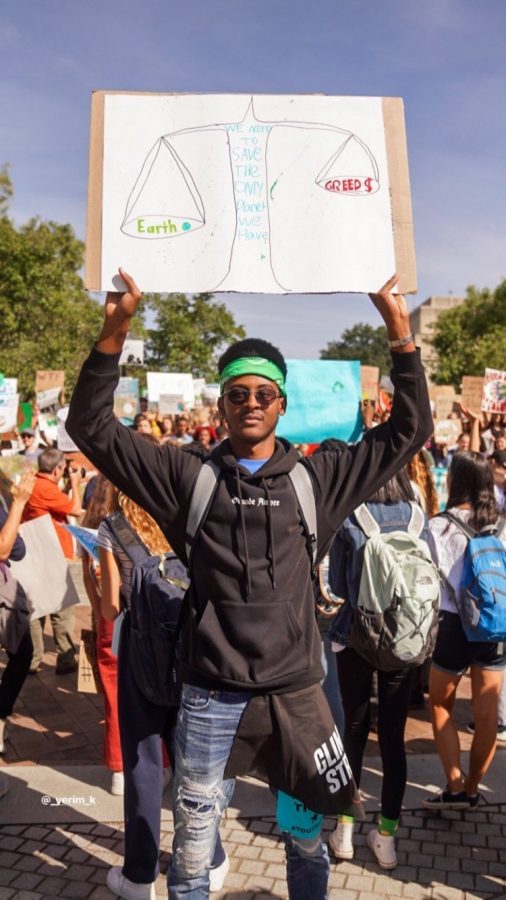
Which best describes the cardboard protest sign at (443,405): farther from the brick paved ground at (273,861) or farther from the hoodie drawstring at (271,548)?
the hoodie drawstring at (271,548)

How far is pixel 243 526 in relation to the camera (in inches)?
94.0

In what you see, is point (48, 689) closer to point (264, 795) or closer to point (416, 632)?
point (264, 795)

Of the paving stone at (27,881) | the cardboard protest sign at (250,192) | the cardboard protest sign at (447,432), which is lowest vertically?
the paving stone at (27,881)

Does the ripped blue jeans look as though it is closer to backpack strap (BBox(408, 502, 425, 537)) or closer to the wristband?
the wristband

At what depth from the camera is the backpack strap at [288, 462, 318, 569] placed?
249cm

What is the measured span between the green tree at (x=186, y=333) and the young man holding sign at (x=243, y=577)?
33.7m

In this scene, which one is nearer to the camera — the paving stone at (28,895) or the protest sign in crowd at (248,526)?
the protest sign in crowd at (248,526)

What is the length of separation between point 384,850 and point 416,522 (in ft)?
4.68

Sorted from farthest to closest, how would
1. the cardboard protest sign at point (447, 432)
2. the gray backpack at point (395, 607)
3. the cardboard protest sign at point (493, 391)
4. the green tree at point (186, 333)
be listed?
the green tree at point (186, 333)
the cardboard protest sign at point (447, 432)
the cardboard protest sign at point (493, 391)
the gray backpack at point (395, 607)

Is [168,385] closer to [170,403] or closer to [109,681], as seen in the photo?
[170,403]

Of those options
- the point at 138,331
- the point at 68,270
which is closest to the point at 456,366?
the point at 138,331

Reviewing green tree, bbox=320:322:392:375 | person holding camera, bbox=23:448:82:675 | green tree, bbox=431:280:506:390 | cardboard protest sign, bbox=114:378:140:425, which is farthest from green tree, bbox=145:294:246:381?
green tree, bbox=320:322:392:375

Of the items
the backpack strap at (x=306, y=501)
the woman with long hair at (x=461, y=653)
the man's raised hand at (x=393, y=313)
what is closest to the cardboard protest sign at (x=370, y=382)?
the woman with long hair at (x=461, y=653)

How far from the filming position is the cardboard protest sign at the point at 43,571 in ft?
17.4
